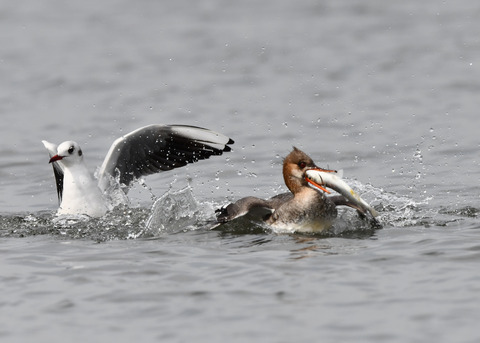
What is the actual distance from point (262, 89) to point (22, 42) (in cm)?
685

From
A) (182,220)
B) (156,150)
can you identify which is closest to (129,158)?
(156,150)

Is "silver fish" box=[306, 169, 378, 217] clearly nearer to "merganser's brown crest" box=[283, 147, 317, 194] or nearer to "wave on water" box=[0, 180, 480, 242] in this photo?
"merganser's brown crest" box=[283, 147, 317, 194]

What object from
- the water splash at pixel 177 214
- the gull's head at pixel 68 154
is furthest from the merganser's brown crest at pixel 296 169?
the gull's head at pixel 68 154

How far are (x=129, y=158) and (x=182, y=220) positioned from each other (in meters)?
1.35

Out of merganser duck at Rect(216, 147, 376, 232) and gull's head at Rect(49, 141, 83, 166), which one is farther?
gull's head at Rect(49, 141, 83, 166)

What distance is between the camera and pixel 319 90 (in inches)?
678

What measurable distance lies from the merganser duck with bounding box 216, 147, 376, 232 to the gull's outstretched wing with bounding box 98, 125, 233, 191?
3.89ft

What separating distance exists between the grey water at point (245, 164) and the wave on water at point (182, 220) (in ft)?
0.10

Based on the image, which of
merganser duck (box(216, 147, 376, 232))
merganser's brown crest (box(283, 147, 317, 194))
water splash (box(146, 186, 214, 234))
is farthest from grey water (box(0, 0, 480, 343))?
merganser's brown crest (box(283, 147, 317, 194))

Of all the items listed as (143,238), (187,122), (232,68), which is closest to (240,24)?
(232,68)

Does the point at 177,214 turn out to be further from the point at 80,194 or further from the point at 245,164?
the point at 245,164

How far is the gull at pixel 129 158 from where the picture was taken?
10.7 m

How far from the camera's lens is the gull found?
1073cm

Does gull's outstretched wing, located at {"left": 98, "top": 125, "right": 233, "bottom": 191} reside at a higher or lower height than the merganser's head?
higher
